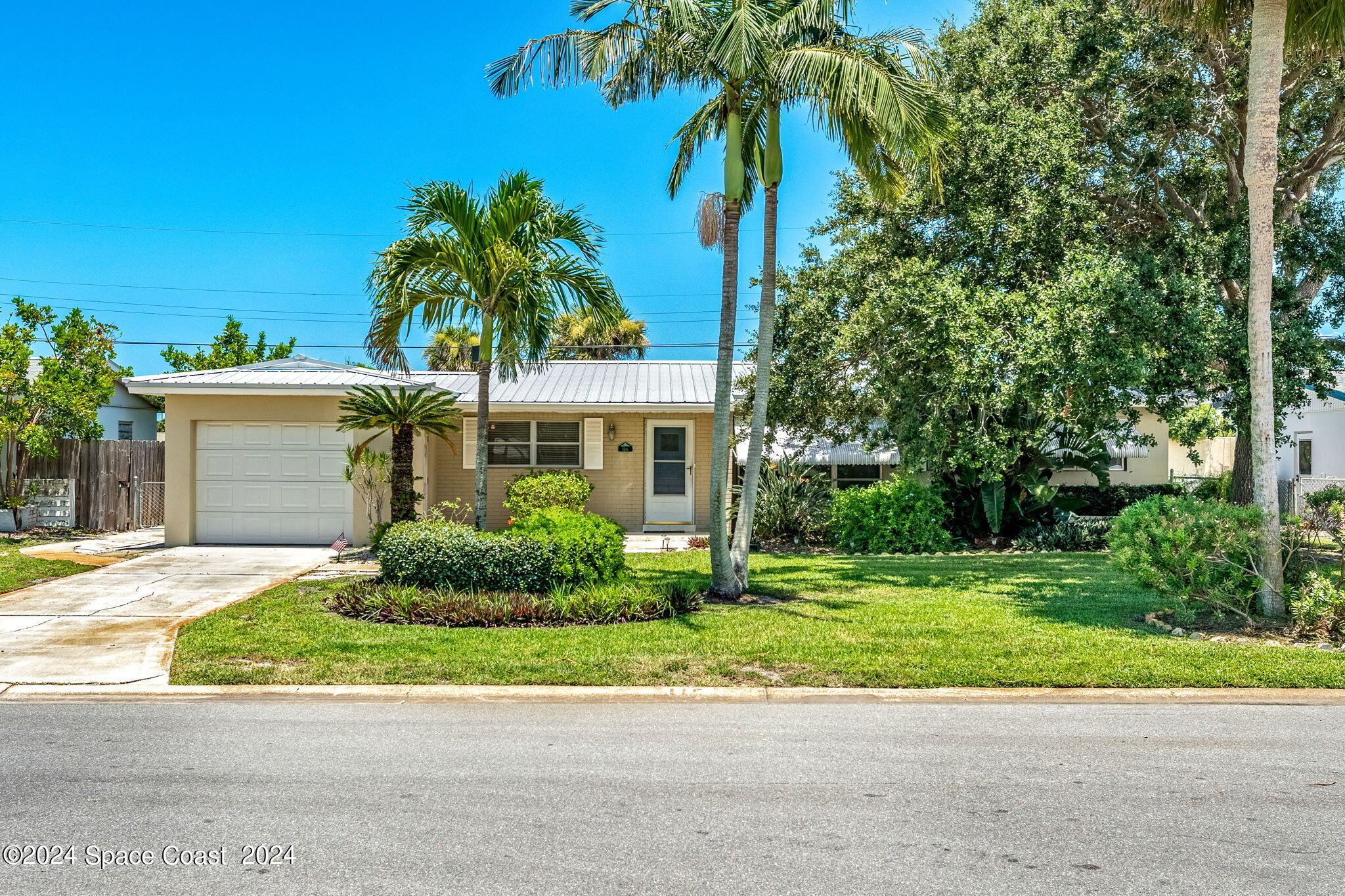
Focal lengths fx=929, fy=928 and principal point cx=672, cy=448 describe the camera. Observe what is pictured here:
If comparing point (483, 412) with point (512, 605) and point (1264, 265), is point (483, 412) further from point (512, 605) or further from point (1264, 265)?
point (1264, 265)

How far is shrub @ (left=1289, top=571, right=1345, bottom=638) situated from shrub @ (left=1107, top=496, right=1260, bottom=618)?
1.53 feet

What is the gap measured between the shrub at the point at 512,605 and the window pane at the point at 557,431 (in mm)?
8228

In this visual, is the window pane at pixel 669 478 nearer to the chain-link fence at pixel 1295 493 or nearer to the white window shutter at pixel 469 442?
the white window shutter at pixel 469 442

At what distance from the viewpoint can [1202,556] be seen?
8.87 m

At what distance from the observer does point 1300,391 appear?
498 inches

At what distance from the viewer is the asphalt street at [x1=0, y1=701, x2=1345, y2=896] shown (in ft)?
12.6

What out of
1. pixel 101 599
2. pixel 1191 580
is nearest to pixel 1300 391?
pixel 1191 580

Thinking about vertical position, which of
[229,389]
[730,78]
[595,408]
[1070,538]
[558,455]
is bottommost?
[1070,538]

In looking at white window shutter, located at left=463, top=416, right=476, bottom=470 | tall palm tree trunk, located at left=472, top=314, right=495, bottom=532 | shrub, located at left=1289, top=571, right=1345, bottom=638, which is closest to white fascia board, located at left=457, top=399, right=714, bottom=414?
white window shutter, located at left=463, top=416, right=476, bottom=470

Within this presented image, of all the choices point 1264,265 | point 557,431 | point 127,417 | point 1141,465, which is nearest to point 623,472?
point 557,431

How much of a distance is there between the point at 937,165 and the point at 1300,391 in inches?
254

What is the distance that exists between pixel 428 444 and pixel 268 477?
9.56ft

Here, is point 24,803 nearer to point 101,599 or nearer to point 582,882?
point 582,882

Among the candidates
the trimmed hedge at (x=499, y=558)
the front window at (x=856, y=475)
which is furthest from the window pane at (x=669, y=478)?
the trimmed hedge at (x=499, y=558)
